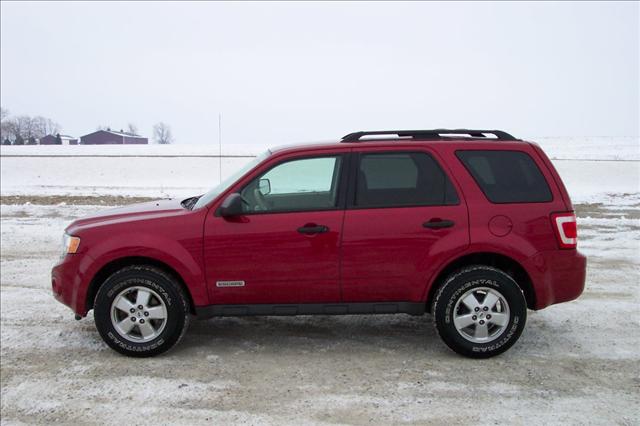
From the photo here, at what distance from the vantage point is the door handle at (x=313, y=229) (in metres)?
4.50

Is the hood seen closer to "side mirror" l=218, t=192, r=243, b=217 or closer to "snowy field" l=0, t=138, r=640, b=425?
"side mirror" l=218, t=192, r=243, b=217

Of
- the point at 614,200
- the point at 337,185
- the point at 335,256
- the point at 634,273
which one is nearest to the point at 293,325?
the point at 335,256

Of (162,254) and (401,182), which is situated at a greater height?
(401,182)

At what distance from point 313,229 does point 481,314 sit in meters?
1.54

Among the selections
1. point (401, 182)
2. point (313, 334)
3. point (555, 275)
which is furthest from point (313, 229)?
point (555, 275)

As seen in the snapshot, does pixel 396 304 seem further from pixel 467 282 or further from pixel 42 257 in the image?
pixel 42 257

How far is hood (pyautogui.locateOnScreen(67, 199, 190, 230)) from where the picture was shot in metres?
4.73

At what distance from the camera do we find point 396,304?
462 centimetres

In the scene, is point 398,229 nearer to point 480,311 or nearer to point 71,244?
point 480,311

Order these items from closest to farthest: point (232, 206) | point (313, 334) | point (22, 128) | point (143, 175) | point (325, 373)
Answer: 1. point (325, 373)
2. point (232, 206)
3. point (313, 334)
4. point (143, 175)
5. point (22, 128)

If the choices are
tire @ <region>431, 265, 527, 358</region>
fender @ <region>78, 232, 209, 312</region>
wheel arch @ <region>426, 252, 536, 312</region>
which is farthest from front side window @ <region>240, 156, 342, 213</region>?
tire @ <region>431, 265, 527, 358</region>

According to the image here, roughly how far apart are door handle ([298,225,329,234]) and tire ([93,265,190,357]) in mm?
1144

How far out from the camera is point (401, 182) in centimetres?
464

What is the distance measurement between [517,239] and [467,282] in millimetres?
547
